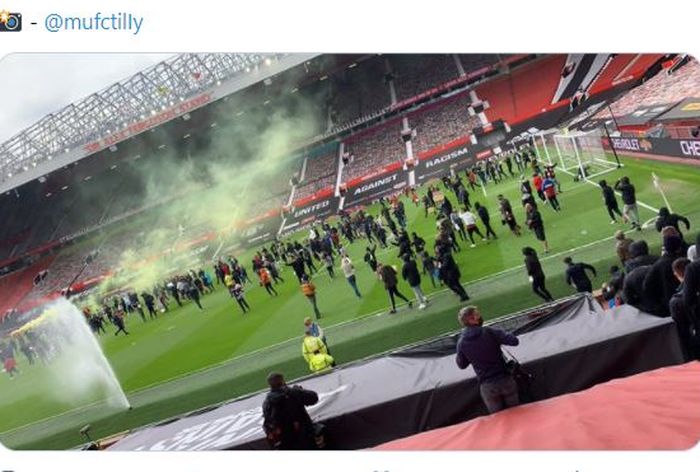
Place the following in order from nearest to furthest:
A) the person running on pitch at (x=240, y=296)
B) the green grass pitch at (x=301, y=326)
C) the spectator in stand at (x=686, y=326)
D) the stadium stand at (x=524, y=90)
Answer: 1. the spectator in stand at (x=686, y=326)
2. the green grass pitch at (x=301, y=326)
3. the person running on pitch at (x=240, y=296)
4. the stadium stand at (x=524, y=90)

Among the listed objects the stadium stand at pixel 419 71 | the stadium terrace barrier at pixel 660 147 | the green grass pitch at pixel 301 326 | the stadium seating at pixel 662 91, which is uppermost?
the stadium stand at pixel 419 71

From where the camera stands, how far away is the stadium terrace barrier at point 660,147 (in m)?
14.4

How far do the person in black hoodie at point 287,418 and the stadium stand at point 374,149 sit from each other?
27.4 metres

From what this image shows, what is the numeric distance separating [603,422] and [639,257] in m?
3.19

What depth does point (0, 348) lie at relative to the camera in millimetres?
27875

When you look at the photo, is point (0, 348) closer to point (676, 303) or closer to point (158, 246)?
point (158, 246)

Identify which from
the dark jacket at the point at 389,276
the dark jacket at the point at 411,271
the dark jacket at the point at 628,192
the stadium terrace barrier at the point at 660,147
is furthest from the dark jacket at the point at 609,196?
the dark jacket at the point at 389,276

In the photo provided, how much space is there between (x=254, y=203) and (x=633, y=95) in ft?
69.3

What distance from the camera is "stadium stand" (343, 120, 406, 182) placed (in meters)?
33.4

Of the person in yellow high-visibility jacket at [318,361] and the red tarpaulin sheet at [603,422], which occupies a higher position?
the person in yellow high-visibility jacket at [318,361]

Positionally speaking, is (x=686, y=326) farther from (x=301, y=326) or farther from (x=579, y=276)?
(x=301, y=326)

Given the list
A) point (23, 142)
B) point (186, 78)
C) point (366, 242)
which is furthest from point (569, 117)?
point (23, 142)

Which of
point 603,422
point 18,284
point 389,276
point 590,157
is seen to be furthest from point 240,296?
point 18,284
